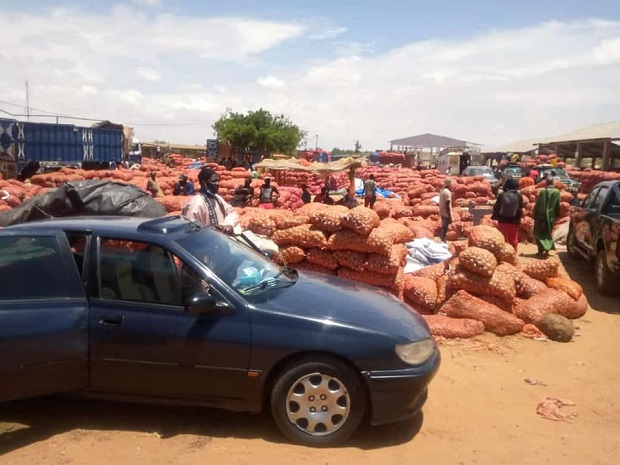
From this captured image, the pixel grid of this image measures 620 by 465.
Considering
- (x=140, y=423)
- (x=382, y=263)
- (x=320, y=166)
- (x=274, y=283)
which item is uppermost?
(x=320, y=166)

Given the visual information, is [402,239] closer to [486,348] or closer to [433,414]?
[486,348]

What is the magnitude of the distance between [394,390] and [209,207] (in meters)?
3.10

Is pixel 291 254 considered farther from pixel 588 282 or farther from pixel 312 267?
pixel 588 282

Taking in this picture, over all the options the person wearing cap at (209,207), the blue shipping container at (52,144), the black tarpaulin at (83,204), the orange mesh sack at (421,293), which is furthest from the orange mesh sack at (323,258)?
the blue shipping container at (52,144)

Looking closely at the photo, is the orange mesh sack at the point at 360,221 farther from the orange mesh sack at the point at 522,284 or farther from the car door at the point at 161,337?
the car door at the point at 161,337

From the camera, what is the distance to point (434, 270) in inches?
287

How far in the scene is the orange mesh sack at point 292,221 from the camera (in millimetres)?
7012

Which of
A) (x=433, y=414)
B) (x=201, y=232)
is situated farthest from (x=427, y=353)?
(x=201, y=232)

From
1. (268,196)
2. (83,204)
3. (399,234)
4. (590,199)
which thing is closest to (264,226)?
(399,234)

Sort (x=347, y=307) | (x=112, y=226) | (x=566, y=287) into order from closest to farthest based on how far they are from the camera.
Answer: (x=347, y=307), (x=112, y=226), (x=566, y=287)

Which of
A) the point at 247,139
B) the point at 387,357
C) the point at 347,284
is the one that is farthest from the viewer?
the point at 247,139

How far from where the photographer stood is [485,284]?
6.41m

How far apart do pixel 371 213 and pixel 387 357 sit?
3.23m

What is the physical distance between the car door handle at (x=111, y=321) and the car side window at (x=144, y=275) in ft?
0.48
